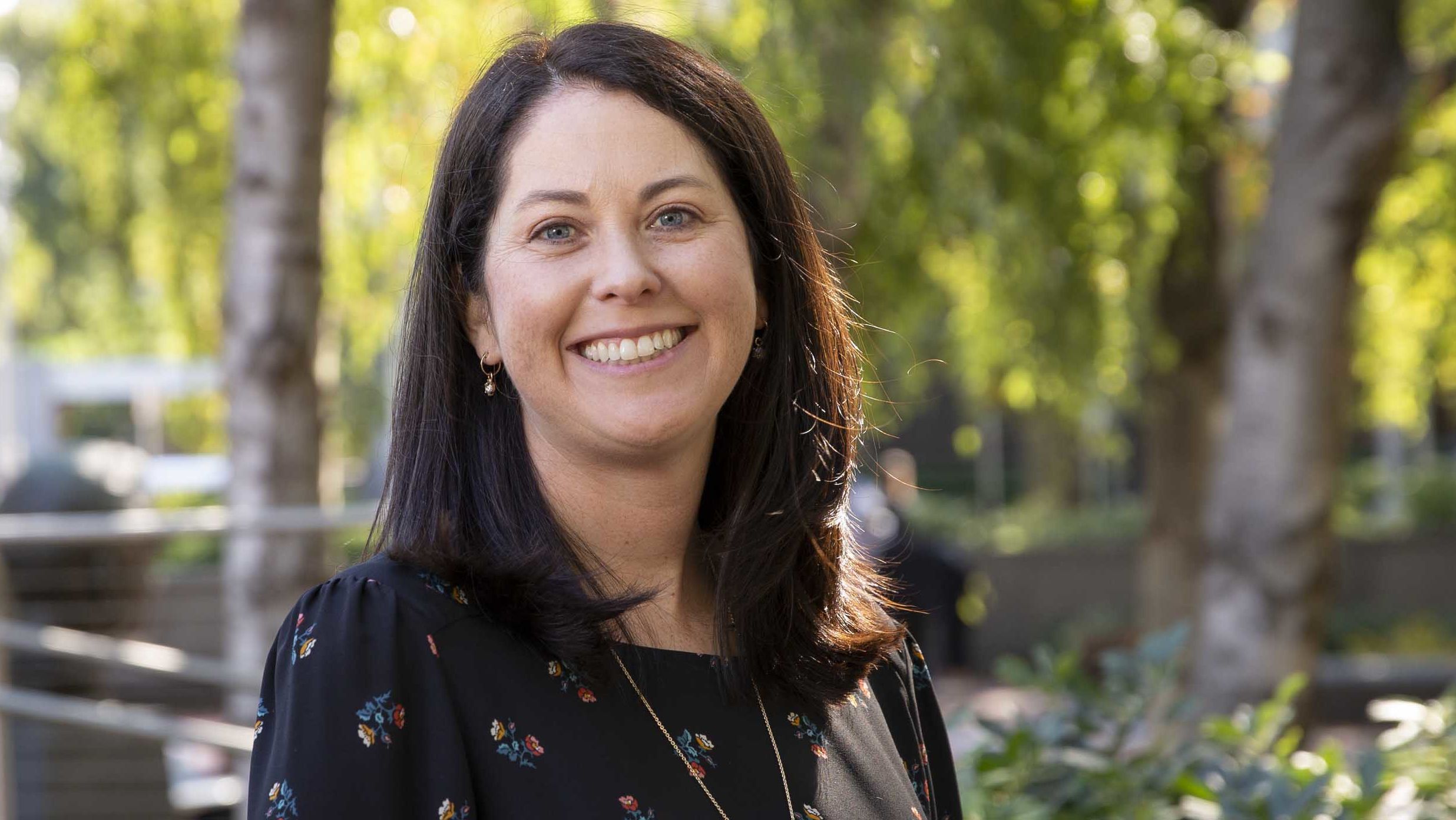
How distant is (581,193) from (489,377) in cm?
26

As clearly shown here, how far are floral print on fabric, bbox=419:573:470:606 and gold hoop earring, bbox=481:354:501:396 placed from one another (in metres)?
0.27

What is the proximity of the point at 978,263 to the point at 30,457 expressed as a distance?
3941 millimetres

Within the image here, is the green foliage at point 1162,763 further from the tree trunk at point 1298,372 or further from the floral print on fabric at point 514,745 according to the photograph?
the tree trunk at point 1298,372

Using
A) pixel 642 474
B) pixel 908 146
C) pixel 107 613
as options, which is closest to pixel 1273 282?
pixel 908 146

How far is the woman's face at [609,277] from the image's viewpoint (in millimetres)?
1558

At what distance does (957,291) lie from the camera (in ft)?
29.1

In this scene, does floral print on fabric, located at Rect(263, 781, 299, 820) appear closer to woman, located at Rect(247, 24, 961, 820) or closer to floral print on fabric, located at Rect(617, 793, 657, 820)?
woman, located at Rect(247, 24, 961, 820)

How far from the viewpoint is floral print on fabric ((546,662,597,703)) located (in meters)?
1.50

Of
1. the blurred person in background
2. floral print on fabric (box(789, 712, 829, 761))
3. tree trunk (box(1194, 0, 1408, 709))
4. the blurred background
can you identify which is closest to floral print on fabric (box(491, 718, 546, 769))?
floral print on fabric (box(789, 712, 829, 761))

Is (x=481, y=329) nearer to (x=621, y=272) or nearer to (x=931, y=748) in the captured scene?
(x=621, y=272)

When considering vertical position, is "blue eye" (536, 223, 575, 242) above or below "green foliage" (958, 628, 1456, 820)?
above

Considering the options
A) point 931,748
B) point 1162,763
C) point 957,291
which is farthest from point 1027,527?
point 931,748

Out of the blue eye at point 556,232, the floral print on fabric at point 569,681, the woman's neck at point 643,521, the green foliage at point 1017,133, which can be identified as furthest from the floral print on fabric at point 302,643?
the green foliage at point 1017,133

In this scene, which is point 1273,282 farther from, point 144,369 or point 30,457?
point 144,369
